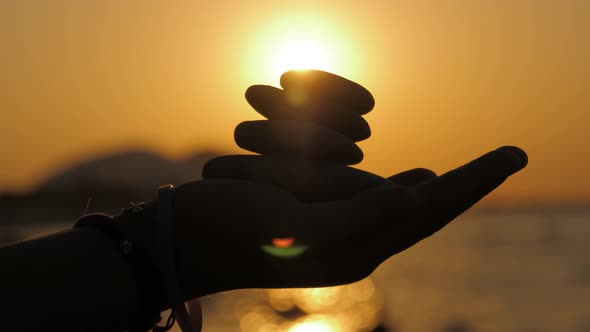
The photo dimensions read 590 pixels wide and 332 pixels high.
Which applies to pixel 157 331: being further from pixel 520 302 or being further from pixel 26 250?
pixel 520 302

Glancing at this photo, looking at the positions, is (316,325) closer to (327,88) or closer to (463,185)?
(327,88)

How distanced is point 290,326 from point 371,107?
44.4 metres

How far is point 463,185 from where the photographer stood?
2.27 m

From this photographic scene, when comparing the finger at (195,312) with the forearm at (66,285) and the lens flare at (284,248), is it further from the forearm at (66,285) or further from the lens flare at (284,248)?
the lens flare at (284,248)

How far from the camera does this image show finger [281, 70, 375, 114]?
2602mm

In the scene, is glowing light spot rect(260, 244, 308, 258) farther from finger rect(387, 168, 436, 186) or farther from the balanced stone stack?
finger rect(387, 168, 436, 186)

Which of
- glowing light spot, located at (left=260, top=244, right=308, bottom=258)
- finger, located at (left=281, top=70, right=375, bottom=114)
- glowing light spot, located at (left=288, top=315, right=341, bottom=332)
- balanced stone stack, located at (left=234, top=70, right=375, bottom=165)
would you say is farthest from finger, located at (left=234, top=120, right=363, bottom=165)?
glowing light spot, located at (left=288, top=315, right=341, bottom=332)

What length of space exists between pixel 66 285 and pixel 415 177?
105 cm

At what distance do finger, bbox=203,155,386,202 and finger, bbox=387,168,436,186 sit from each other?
5.6 inches

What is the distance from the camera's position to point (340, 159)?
258 centimetres

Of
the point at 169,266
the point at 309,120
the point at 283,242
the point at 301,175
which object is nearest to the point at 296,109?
the point at 309,120

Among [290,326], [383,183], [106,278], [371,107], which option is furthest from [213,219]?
[290,326]

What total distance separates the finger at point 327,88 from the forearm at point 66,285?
2.41 feet

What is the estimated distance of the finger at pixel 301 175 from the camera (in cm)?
243
